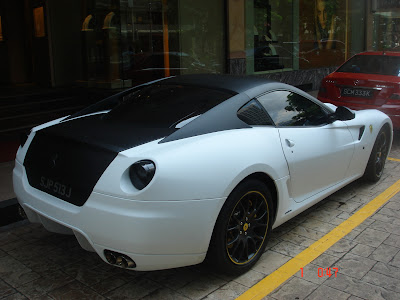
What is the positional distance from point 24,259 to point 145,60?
7625mm

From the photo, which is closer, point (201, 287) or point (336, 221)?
point (201, 287)

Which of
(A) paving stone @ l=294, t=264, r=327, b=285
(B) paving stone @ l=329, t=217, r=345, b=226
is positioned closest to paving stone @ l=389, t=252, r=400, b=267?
(A) paving stone @ l=294, t=264, r=327, b=285

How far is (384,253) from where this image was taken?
3793mm

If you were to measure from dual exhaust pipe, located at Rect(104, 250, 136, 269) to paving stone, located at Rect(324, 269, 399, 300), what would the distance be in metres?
1.46

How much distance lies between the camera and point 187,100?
3.73 m

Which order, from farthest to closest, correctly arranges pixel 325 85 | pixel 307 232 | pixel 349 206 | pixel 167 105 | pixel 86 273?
pixel 325 85 < pixel 349 206 < pixel 307 232 < pixel 167 105 < pixel 86 273

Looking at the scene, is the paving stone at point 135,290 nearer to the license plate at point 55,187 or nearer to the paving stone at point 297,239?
the license plate at point 55,187

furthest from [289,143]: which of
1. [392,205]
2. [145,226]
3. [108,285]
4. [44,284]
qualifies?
[44,284]

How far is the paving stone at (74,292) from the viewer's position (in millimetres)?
3113

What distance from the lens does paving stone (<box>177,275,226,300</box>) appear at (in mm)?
3159

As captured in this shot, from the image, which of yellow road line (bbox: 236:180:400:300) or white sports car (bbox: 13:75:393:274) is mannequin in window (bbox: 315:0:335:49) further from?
white sports car (bbox: 13:75:393:274)

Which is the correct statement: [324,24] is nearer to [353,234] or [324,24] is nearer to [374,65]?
[374,65]

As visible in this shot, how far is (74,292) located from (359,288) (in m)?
2.05

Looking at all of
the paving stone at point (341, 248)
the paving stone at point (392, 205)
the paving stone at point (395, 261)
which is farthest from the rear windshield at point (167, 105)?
the paving stone at point (392, 205)
